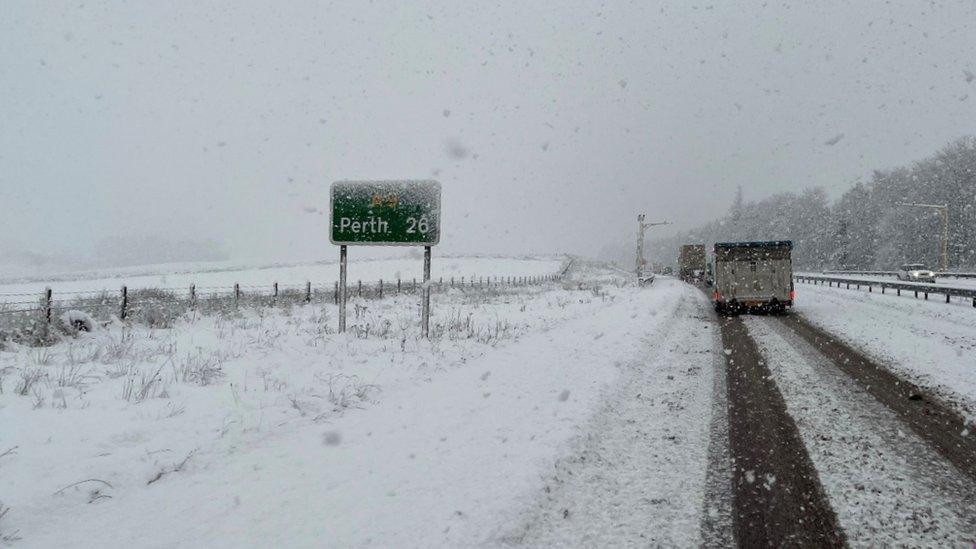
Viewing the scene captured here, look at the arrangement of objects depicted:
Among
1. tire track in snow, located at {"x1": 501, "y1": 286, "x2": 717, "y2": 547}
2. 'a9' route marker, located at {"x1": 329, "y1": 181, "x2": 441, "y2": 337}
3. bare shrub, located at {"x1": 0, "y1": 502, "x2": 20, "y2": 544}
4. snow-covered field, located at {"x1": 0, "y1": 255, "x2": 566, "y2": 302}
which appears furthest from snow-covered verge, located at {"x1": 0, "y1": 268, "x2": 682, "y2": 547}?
snow-covered field, located at {"x1": 0, "y1": 255, "x2": 566, "y2": 302}

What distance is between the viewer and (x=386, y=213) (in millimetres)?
11352

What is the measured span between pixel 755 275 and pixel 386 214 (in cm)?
1429

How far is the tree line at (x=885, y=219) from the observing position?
5294 cm

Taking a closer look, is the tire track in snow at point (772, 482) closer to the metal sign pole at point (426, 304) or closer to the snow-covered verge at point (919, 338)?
the snow-covered verge at point (919, 338)

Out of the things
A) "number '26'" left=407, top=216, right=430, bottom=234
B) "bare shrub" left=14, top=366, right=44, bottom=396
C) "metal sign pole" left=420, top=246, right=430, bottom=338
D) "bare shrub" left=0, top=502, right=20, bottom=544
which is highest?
"number '26'" left=407, top=216, right=430, bottom=234

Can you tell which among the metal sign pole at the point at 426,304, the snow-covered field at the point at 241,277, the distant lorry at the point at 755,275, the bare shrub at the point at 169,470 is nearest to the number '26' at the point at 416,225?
the metal sign pole at the point at 426,304

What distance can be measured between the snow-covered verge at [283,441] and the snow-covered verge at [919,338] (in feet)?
15.7

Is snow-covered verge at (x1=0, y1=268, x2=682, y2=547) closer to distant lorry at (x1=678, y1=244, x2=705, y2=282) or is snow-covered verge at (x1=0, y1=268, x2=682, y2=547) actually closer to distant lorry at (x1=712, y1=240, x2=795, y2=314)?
distant lorry at (x1=712, y1=240, x2=795, y2=314)

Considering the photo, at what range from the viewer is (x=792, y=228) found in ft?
300

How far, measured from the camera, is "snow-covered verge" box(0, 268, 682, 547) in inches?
127

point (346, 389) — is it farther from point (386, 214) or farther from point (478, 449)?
point (386, 214)

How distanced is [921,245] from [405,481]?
72.5 metres

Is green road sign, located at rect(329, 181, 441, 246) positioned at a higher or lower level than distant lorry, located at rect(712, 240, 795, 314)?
higher

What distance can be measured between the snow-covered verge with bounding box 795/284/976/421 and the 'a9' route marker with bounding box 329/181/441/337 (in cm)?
906
